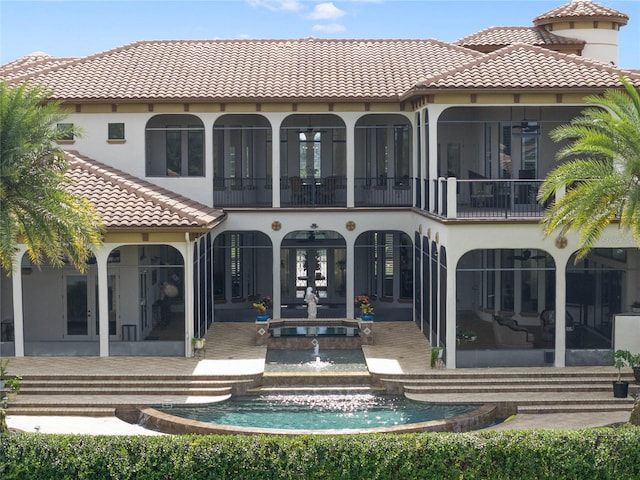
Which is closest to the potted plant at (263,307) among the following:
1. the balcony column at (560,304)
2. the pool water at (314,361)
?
the pool water at (314,361)

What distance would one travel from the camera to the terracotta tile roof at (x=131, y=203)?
23.3m

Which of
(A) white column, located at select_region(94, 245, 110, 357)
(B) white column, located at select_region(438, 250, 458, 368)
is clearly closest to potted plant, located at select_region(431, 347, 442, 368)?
(B) white column, located at select_region(438, 250, 458, 368)

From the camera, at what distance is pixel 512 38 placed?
35.6 meters

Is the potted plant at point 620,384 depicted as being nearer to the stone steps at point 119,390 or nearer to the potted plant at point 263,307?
the stone steps at point 119,390

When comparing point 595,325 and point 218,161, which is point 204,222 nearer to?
point 218,161

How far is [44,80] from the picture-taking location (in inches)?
1175

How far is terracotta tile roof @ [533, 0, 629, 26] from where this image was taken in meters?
35.5

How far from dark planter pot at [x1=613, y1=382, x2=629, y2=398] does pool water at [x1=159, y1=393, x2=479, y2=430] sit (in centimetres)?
327

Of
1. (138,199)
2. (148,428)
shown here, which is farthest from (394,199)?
(148,428)

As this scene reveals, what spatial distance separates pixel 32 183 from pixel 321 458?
7733 millimetres

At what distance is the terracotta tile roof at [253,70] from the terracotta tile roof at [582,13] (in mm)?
5317

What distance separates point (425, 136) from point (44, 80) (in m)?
12.5

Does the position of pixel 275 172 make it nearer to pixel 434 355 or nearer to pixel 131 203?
pixel 131 203

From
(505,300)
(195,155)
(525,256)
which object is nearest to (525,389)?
(525,256)
